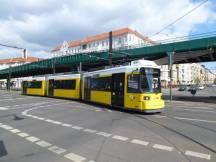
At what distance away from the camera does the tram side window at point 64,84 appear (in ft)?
89.7

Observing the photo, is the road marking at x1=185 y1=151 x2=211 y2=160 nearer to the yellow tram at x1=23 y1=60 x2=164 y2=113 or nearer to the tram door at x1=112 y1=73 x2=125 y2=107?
the yellow tram at x1=23 y1=60 x2=164 y2=113

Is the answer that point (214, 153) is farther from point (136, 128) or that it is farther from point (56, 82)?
point (56, 82)

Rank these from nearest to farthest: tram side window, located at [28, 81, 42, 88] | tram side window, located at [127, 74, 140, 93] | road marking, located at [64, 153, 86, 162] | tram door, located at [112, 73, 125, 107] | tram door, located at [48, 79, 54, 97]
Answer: road marking, located at [64, 153, 86, 162] < tram side window, located at [127, 74, 140, 93] < tram door, located at [112, 73, 125, 107] < tram door, located at [48, 79, 54, 97] < tram side window, located at [28, 81, 42, 88]

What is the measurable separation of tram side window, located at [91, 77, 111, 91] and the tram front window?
370 centimetres

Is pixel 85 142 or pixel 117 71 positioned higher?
pixel 117 71

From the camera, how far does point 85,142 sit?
7.57 meters

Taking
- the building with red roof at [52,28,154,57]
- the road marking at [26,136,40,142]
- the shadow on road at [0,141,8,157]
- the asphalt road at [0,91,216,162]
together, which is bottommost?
the shadow on road at [0,141,8,157]

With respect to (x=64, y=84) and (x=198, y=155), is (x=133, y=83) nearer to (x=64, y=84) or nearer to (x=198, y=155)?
(x=198, y=155)

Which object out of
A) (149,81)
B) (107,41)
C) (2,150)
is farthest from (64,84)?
(107,41)

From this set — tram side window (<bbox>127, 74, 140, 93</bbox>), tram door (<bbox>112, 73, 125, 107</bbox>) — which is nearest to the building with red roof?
tram door (<bbox>112, 73, 125, 107</bbox>)

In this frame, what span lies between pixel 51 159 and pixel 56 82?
25.7 m

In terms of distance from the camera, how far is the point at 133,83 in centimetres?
1490

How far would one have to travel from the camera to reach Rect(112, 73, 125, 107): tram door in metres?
15.9

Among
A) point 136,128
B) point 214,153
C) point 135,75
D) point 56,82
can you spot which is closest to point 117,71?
point 135,75
